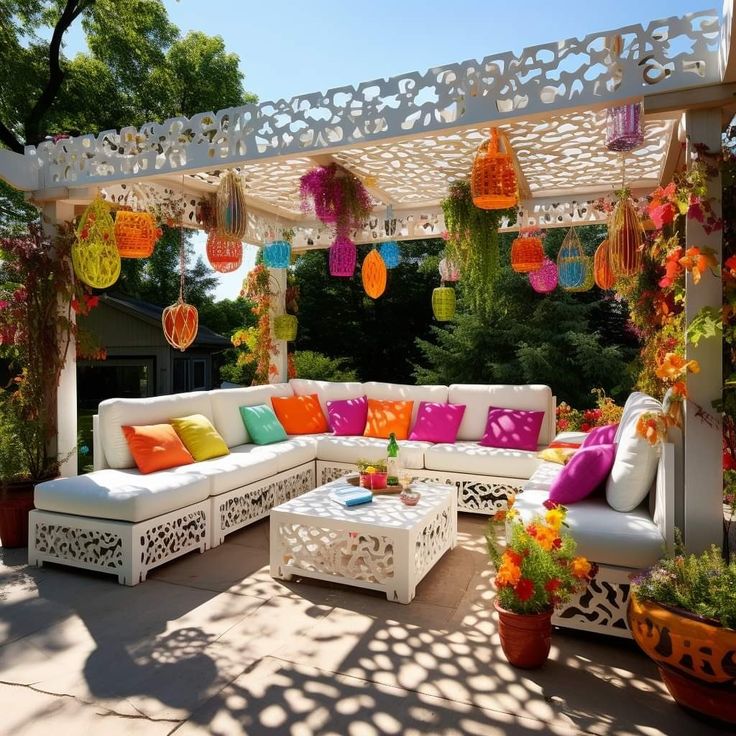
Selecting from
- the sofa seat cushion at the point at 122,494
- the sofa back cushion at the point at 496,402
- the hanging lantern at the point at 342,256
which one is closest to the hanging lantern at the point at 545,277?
the sofa back cushion at the point at 496,402

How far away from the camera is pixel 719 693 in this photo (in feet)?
7.36

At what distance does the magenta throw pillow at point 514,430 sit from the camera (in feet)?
17.6

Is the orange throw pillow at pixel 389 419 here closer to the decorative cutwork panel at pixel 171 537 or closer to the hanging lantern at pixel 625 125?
the decorative cutwork panel at pixel 171 537

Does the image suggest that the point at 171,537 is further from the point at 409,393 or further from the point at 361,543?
the point at 409,393

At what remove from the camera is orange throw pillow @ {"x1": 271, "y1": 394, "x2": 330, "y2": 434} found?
6246mm

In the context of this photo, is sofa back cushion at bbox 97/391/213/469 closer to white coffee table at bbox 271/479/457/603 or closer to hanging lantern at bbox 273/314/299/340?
white coffee table at bbox 271/479/457/603

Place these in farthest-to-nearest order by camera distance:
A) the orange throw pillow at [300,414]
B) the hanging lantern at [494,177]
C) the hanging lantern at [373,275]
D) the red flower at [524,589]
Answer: the hanging lantern at [373,275] → the orange throw pillow at [300,414] → the hanging lantern at [494,177] → the red flower at [524,589]

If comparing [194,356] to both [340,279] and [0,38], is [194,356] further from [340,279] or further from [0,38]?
[0,38]

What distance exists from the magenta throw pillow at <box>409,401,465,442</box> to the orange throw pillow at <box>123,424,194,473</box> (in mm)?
2233

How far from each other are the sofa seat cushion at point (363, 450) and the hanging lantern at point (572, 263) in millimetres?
2209

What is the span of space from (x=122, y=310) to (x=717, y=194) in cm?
1195

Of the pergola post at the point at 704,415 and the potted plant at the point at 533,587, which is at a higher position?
the pergola post at the point at 704,415

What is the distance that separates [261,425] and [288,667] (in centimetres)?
321

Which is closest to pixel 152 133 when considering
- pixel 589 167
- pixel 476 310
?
pixel 589 167
